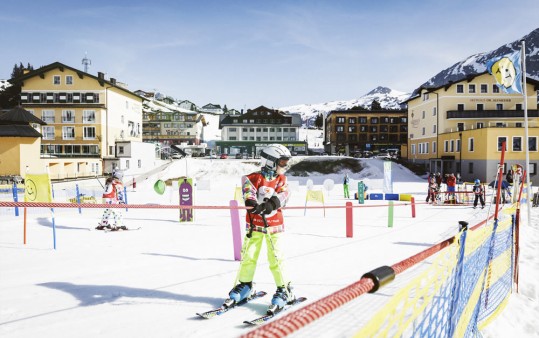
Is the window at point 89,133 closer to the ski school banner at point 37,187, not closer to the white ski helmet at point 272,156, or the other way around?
the ski school banner at point 37,187

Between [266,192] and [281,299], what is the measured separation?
4.63 feet

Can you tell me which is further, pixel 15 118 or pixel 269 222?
pixel 15 118

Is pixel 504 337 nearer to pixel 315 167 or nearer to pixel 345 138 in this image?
pixel 315 167

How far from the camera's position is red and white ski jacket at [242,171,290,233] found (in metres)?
4.57

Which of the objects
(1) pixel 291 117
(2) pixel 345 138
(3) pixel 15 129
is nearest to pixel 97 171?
(3) pixel 15 129

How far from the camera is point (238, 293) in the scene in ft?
15.6

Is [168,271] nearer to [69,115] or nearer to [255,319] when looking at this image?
[255,319]

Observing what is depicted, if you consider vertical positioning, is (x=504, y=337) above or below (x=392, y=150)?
below

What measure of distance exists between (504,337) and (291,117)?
236 ft

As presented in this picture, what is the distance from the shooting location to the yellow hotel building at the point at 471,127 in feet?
116

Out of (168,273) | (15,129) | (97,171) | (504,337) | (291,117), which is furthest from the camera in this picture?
(291,117)

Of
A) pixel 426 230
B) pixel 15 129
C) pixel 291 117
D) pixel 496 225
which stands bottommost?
pixel 426 230

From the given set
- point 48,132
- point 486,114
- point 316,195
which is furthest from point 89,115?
point 486,114

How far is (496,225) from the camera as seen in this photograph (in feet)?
15.8
